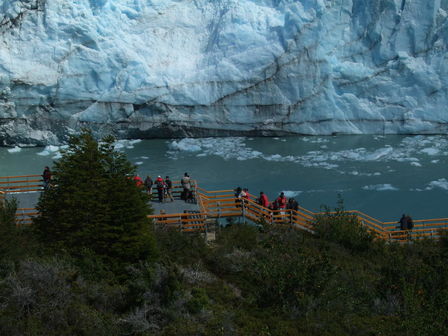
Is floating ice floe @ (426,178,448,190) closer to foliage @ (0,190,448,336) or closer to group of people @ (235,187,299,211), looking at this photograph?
group of people @ (235,187,299,211)

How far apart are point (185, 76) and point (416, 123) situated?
13.2m

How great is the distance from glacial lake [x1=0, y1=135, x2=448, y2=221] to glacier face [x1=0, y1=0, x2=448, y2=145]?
135cm

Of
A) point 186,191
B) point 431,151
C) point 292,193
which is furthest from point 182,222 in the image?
point 431,151

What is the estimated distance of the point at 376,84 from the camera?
29891 mm

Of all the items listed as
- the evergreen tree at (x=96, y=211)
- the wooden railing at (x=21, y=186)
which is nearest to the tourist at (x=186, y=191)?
the wooden railing at (x=21, y=186)

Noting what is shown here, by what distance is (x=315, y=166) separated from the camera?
22.4 m

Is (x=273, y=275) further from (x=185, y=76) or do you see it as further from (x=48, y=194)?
(x=185, y=76)

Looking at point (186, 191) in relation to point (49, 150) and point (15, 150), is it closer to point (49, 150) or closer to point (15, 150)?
point (49, 150)

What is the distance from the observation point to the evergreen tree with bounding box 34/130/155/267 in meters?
7.82

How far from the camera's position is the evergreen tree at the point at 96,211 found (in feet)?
25.6

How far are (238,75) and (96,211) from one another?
2272 cm

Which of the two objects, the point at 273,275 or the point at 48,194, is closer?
the point at 273,275

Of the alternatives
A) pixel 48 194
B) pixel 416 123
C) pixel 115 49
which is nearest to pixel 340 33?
pixel 416 123

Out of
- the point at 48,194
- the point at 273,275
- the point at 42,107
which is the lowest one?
the point at 273,275
